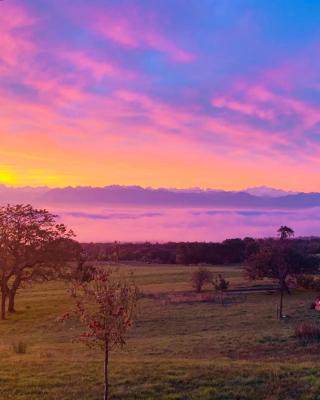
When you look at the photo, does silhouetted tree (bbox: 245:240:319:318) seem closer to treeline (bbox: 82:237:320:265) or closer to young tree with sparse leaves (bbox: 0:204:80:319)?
young tree with sparse leaves (bbox: 0:204:80:319)

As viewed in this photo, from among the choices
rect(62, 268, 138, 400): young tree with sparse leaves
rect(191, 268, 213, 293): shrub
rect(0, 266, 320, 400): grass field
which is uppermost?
rect(62, 268, 138, 400): young tree with sparse leaves

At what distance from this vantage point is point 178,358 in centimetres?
2562

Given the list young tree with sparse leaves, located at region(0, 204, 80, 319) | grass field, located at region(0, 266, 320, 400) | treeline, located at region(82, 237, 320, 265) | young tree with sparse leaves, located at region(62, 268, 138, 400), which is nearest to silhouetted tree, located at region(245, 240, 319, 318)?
grass field, located at region(0, 266, 320, 400)

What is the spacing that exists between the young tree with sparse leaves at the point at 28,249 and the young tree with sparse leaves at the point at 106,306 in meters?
41.7

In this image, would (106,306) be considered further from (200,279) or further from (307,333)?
(200,279)

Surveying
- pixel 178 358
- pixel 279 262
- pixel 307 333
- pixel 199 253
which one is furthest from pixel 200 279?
pixel 199 253

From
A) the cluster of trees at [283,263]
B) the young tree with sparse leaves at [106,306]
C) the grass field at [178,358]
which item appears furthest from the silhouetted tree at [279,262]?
the young tree with sparse leaves at [106,306]

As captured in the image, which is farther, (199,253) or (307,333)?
(199,253)

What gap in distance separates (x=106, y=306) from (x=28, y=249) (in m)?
42.7

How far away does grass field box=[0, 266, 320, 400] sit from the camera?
59.3 feet

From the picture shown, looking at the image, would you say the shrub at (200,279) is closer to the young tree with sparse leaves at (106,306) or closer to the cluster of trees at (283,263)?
the cluster of trees at (283,263)

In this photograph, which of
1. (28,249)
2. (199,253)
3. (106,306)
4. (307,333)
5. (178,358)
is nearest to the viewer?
(106,306)

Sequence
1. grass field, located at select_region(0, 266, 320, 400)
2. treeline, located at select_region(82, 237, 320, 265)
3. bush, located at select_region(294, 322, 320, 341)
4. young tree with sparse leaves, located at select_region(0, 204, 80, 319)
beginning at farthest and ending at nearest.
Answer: treeline, located at select_region(82, 237, 320, 265)
young tree with sparse leaves, located at select_region(0, 204, 80, 319)
bush, located at select_region(294, 322, 320, 341)
grass field, located at select_region(0, 266, 320, 400)

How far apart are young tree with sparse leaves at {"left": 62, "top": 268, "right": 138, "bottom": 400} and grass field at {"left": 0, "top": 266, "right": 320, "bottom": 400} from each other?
7.44ft
